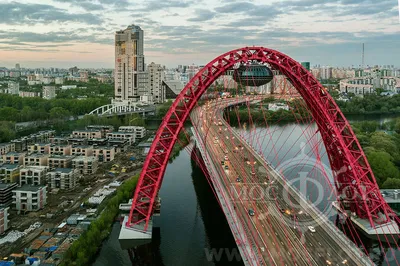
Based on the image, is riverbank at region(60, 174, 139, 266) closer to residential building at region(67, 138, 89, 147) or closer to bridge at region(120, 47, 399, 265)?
bridge at region(120, 47, 399, 265)

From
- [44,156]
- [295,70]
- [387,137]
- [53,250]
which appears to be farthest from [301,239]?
[387,137]

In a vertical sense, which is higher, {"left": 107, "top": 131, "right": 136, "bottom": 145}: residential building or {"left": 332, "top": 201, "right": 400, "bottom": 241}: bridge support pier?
{"left": 107, "top": 131, "right": 136, "bottom": 145}: residential building

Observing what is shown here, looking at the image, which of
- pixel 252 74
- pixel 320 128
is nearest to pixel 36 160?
pixel 252 74

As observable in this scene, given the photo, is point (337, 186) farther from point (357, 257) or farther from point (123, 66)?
point (123, 66)

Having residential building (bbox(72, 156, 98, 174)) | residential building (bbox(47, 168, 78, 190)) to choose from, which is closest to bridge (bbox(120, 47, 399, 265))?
residential building (bbox(47, 168, 78, 190))

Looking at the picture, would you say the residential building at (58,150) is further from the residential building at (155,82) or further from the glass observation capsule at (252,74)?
the residential building at (155,82)

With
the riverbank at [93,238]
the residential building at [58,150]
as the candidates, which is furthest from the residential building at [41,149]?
the riverbank at [93,238]
